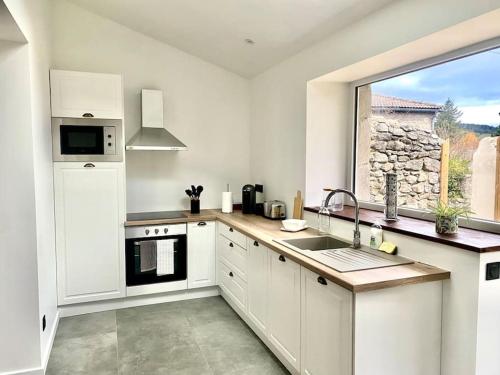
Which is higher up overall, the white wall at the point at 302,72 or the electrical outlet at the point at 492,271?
the white wall at the point at 302,72

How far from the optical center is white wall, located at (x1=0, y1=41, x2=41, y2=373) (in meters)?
2.35

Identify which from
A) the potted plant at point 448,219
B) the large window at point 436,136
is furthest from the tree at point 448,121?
the potted plant at point 448,219

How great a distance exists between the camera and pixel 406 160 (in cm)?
281

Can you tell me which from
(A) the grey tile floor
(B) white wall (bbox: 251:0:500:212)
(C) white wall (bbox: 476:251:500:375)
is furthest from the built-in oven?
(C) white wall (bbox: 476:251:500:375)

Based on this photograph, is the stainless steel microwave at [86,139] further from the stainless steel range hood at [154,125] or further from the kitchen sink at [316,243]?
the kitchen sink at [316,243]

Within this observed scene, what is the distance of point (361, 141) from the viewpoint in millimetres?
3275

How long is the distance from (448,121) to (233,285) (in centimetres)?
223

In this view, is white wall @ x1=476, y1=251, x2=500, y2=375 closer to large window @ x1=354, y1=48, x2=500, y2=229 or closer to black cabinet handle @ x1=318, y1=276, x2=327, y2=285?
large window @ x1=354, y1=48, x2=500, y2=229

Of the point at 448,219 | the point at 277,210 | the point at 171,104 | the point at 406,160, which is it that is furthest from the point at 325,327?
the point at 171,104

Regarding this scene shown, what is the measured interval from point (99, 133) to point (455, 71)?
294 centimetres

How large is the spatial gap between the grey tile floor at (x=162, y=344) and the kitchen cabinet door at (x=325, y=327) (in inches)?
21.6

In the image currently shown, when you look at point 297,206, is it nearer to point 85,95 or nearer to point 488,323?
point 488,323

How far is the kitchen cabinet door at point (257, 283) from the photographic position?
281cm

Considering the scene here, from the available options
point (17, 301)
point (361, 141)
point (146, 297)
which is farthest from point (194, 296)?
point (361, 141)
